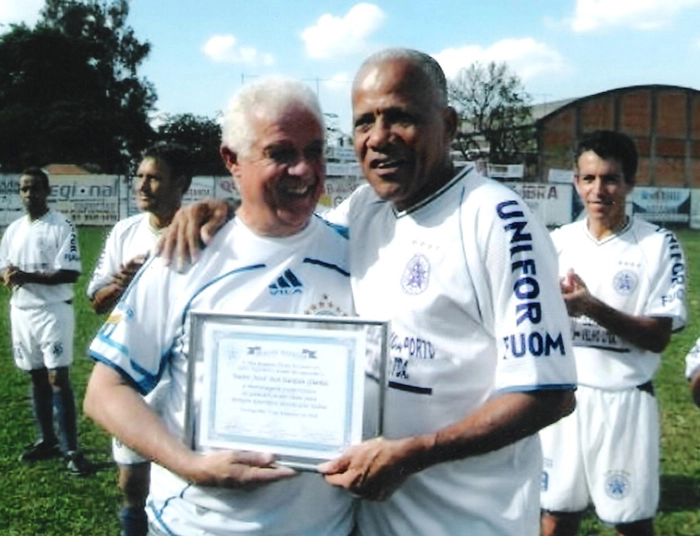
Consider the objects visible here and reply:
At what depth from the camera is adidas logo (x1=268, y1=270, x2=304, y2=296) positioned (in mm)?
3021

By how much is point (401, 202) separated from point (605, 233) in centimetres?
245

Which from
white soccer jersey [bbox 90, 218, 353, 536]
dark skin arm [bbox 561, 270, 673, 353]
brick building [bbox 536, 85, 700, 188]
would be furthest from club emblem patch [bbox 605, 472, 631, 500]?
brick building [bbox 536, 85, 700, 188]

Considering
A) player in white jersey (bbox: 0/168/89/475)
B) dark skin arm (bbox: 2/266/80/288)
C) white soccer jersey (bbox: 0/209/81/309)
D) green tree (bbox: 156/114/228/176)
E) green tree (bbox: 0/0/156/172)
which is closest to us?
player in white jersey (bbox: 0/168/89/475)

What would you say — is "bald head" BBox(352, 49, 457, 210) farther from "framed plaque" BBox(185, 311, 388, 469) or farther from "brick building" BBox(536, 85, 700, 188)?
"brick building" BBox(536, 85, 700, 188)

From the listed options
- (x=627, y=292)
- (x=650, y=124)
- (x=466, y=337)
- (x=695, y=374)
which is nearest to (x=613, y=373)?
(x=627, y=292)

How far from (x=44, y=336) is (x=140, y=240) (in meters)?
2.64

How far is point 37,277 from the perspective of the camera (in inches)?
333

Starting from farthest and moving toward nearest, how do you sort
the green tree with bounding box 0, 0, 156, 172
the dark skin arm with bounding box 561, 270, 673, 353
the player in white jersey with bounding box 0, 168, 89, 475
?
the green tree with bounding box 0, 0, 156, 172, the player in white jersey with bounding box 0, 168, 89, 475, the dark skin arm with bounding box 561, 270, 673, 353

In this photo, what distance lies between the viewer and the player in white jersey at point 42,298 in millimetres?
8289

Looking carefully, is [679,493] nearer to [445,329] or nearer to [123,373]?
[445,329]

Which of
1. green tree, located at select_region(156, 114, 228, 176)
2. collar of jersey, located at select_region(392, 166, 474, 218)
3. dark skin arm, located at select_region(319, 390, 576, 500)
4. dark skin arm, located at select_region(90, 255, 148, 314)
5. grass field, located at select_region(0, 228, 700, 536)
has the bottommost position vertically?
grass field, located at select_region(0, 228, 700, 536)

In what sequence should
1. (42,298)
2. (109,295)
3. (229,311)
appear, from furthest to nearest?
(42,298), (109,295), (229,311)

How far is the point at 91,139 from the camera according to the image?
62.0 m

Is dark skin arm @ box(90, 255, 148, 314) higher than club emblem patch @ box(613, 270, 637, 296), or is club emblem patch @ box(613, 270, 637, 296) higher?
A: club emblem patch @ box(613, 270, 637, 296)
